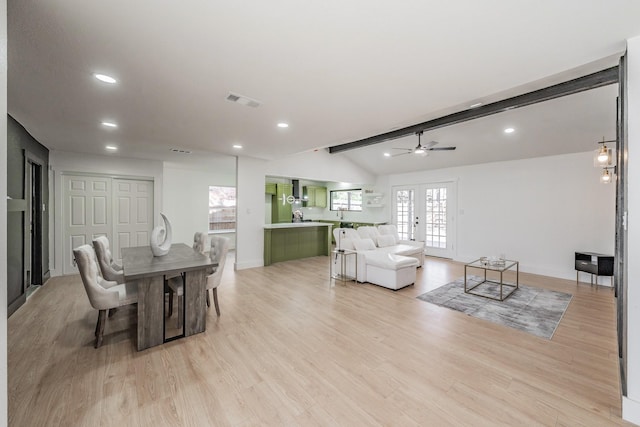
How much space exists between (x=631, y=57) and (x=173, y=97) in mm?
3610

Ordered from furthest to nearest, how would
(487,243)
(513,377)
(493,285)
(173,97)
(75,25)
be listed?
(487,243)
(493,285)
(173,97)
(513,377)
(75,25)

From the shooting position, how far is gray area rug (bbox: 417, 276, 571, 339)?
322cm

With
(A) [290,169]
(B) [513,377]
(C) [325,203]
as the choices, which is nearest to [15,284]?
(A) [290,169]

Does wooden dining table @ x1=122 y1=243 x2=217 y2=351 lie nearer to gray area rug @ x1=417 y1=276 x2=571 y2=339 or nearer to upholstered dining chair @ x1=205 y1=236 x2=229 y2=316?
upholstered dining chair @ x1=205 y1=236 x2=229 y2=316

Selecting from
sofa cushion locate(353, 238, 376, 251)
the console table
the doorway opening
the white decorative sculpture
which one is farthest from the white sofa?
the doorway opening

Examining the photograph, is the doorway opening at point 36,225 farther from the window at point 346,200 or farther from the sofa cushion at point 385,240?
the window at point 346,200

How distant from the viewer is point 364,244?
5.35 meters

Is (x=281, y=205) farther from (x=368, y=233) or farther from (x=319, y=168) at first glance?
(x=368, y=233)

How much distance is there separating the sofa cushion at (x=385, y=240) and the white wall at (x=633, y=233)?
4.27 metres

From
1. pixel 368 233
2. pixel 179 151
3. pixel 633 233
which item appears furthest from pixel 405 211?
pixel 633 233

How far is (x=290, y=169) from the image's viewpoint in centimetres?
693

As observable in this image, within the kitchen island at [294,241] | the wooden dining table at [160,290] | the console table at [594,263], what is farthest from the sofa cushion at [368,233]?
the console table at [594,263]

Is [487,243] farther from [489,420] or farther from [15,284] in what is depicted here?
[15,284]

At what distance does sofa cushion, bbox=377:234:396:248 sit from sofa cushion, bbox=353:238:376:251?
1.32ft
